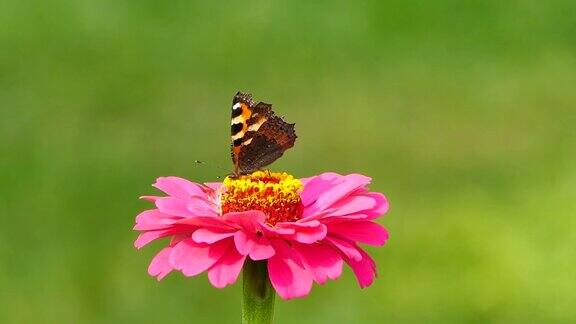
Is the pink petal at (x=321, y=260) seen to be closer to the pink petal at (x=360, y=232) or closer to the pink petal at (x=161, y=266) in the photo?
the pink petal at (x=360, y=232)

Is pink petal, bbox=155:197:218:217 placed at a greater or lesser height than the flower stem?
greater

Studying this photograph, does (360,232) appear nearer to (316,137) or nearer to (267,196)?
(267,196)

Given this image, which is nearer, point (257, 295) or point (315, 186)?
point (257, 295)

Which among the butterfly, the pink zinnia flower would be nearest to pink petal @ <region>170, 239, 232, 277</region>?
the pink zinnia flower

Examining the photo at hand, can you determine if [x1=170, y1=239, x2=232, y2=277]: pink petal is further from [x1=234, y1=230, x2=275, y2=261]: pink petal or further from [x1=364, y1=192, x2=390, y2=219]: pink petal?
[x1=364, y1=192, x2=390, y2=219]: pink petal

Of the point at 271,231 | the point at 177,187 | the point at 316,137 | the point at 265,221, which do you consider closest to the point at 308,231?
the point at 271,231

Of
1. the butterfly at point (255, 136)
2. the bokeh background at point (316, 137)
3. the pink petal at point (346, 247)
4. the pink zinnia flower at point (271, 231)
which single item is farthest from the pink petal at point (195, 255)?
the bokeh background at point (316, 137)
